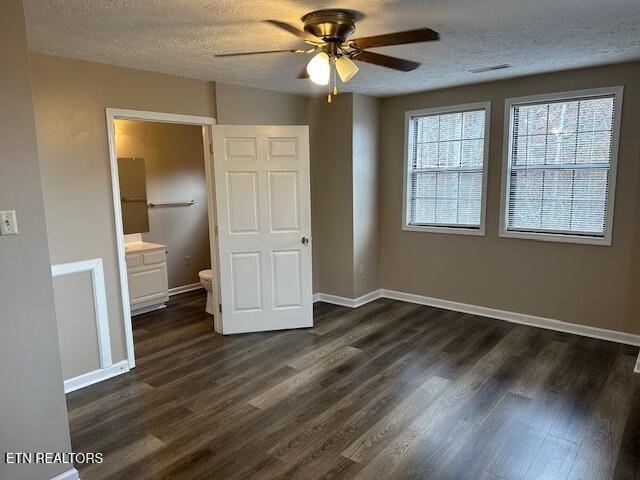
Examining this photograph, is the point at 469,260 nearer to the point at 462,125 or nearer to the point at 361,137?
the point at 462,125

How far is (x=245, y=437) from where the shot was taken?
2.55 metres

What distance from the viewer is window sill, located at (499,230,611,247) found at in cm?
381

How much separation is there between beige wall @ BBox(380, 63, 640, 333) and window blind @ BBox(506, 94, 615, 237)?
129 millimetres

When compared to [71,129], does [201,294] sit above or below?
below

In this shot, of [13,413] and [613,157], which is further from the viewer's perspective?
[613,157]

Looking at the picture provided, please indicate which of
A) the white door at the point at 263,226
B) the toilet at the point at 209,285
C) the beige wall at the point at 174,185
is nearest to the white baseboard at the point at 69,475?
the white door at the point at 263,226

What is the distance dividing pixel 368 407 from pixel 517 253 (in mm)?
2417

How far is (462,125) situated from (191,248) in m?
3.77

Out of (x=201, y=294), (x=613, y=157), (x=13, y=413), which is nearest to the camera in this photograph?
(x=13, y=413)

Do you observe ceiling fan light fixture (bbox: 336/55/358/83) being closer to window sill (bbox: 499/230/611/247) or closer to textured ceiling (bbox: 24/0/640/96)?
textured ceiling (bbox: 24/0/640/96)

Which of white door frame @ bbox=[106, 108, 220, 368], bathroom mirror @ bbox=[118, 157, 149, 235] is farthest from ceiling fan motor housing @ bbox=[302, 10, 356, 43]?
bathroom mirror @ bbox=[118, 157, 149, 235]

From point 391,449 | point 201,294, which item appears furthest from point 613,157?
point 201,294

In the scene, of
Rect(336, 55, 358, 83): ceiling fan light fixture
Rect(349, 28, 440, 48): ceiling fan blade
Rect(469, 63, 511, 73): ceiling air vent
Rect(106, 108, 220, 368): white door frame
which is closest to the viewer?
Rect(349, 28, 440, 48): ceiling fan blade

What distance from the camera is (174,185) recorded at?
5.58 metres
